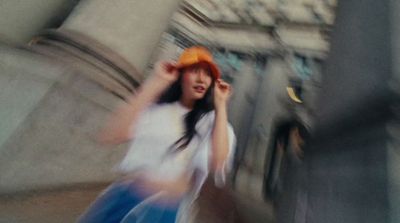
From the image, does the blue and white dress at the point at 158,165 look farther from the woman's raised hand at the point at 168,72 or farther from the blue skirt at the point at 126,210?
the woman's raised hand at the point at 168,72

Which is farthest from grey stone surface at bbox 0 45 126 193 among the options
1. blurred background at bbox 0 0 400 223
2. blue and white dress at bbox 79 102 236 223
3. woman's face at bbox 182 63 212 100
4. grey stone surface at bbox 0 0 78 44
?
woman's face at bbox 182 63 212 100

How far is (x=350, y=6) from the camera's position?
180 centimetres

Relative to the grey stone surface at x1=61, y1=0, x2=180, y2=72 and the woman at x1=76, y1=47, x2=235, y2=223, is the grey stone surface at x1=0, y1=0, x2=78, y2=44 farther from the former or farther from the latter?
the woman at x1=76, y1=47, x2=235, y2=223

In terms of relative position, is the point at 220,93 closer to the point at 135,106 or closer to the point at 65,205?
the point at 135,106

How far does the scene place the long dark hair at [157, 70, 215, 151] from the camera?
4.49 ft

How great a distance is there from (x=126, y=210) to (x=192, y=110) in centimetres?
45

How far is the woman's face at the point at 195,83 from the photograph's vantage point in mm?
1449

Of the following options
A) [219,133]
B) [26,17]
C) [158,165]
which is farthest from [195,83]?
[26,17]

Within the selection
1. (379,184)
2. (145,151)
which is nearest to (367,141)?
(379,184)

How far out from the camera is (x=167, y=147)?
4.42ft

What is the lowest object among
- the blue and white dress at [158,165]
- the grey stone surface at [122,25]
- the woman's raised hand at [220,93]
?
the blue and white dress at [158,165]

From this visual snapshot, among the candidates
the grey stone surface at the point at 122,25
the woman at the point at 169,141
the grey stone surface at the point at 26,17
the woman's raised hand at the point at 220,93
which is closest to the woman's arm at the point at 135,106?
the woman at the point at 169,141

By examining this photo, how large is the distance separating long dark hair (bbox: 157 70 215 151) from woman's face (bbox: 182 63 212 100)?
0.01 m

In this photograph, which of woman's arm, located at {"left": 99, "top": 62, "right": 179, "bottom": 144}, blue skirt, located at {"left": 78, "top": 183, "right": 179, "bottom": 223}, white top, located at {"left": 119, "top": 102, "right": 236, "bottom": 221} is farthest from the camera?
woman's arm, located at {"left": 99, "top": 62, "right": 179, "bottom": 144}
